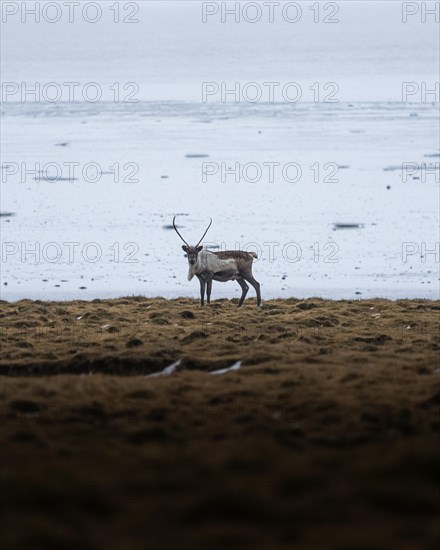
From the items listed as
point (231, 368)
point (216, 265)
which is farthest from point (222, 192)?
point (231, 368)

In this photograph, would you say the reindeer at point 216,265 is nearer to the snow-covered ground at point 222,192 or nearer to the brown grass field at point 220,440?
the brown grass field at point 220,440

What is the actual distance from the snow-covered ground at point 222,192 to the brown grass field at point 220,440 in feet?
27.0

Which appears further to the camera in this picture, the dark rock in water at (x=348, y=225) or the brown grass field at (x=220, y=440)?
the dark rock in water at (x=348, y=225)

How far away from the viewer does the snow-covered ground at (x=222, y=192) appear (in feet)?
75.6

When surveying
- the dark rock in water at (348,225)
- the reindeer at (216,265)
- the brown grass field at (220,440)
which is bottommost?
the brown grass field at (220,440)

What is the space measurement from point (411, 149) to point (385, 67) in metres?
56.7

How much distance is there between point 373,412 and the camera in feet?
30.1

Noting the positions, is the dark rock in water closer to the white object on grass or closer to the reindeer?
the reindeer

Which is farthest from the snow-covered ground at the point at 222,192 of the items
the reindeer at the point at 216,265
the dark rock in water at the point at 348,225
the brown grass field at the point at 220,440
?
the brown grass field at the point at 220,440

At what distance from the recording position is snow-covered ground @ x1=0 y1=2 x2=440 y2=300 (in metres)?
23.0

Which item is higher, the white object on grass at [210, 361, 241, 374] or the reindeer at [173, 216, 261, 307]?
the reindeer at [173, 216, 261, 307]

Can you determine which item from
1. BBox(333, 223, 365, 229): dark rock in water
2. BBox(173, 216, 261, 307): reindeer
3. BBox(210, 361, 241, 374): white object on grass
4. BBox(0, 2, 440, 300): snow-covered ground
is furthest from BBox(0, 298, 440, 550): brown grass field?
BBox(333, 223, 365, 229): dark rock in water

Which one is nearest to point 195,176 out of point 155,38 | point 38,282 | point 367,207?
point 367,207

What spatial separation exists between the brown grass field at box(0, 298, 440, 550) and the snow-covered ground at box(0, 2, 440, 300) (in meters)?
8.22
